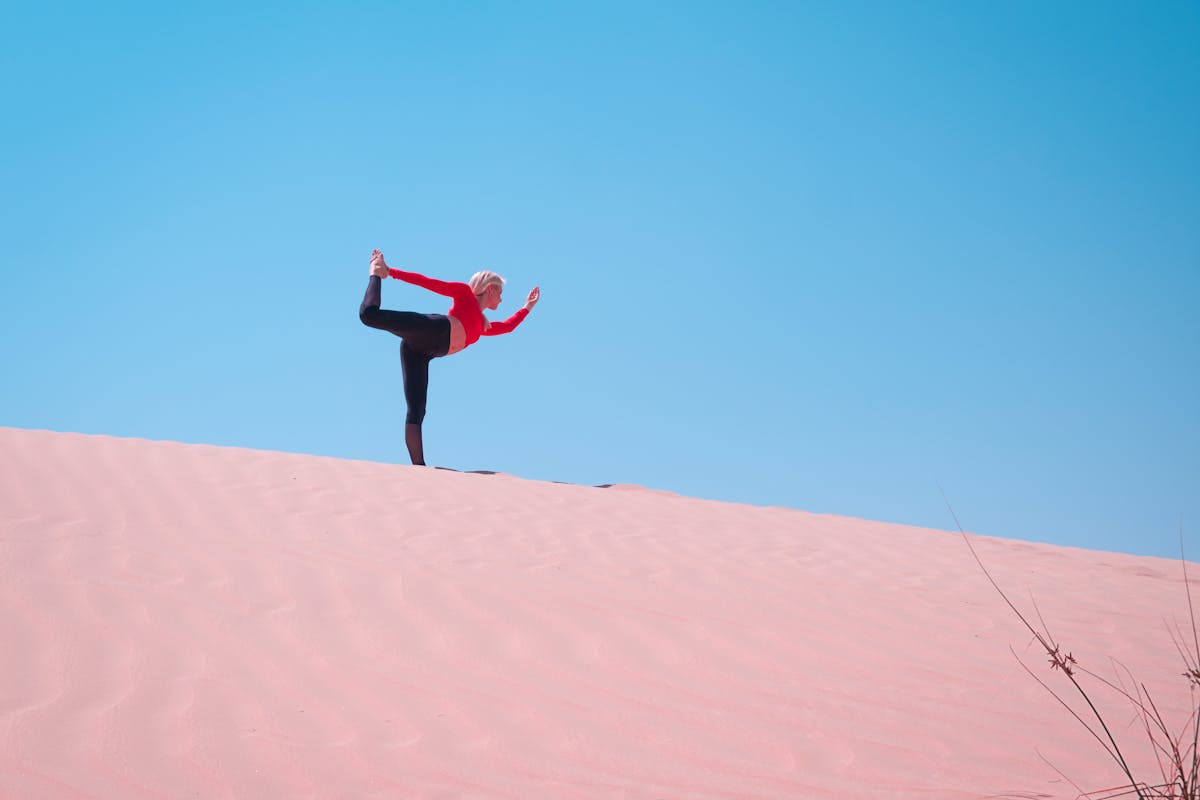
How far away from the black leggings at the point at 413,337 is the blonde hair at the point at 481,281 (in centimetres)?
46

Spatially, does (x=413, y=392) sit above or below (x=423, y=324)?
below

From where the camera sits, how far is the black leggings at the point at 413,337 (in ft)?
26.2

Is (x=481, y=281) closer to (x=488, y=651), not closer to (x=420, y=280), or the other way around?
(x=420, y=280)

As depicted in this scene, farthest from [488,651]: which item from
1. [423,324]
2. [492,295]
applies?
[492,295]

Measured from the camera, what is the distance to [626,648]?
3.90m

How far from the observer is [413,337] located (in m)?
8.20

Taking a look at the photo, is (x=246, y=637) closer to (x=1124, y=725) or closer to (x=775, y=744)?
(x=775, y=744)

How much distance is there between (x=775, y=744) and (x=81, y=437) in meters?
5.68

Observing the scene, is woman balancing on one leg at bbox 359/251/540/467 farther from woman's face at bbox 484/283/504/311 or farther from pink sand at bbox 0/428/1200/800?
pink sand at bbox 0/428/1200/800

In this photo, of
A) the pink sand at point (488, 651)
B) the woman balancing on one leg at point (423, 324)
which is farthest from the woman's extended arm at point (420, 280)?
the pink sand at point (488, 651)

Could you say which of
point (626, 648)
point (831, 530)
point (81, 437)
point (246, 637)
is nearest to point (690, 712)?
point (626, 648)

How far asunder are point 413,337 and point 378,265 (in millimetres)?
675

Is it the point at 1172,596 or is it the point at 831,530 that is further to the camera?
the point at 831,530

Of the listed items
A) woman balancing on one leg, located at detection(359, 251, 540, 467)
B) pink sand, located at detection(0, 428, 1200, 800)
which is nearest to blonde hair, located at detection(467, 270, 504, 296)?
woman balancing on one leg, located at detection(359, 251, 540, 467)
